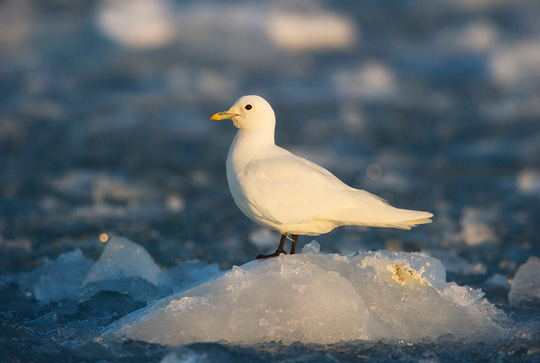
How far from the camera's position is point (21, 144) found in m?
12.0

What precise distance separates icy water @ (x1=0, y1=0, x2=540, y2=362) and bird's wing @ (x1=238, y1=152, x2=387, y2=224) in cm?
78

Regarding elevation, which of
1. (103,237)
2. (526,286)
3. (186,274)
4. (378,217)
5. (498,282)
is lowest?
(103,237)

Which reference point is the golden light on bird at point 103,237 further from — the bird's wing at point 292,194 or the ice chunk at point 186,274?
the bird's wing at point 292,194

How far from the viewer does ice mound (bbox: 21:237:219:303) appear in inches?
213

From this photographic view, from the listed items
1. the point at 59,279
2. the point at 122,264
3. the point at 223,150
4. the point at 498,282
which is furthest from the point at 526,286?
the point at 223,150

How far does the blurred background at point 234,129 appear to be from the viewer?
8.09 metres

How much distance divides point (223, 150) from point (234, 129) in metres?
1.46

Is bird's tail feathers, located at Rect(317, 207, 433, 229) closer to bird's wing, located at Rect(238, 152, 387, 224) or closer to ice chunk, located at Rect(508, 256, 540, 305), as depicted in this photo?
bird's wing, located at Rect(238, 152, 387, 224)

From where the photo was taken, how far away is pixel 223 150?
1222 centimetres

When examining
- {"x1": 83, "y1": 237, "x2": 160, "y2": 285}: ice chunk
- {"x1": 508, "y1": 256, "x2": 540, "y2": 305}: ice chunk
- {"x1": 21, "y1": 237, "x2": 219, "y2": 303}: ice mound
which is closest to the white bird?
{"x1": 21, "y1": 237, "x2": 219, "y2": 303}: ice mound

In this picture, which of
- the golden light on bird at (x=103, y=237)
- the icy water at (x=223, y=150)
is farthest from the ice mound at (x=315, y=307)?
the golden light on bird at (x=103, y=237)

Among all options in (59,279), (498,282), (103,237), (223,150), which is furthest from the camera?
(223,150)

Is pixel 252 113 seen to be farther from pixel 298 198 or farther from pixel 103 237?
pixel 103 237

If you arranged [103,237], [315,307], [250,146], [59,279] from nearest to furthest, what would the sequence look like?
[315,307]
[250,146]
[59,279]
[103,237]
